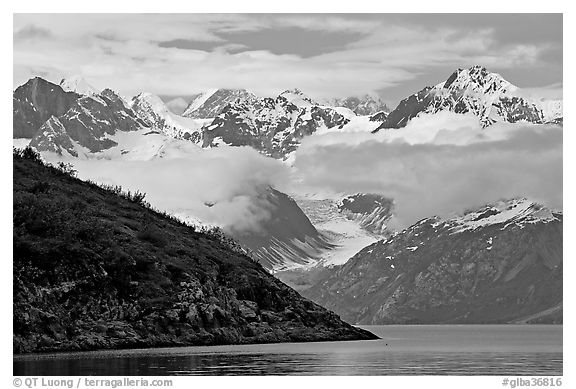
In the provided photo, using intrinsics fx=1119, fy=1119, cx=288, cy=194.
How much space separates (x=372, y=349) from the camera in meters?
180

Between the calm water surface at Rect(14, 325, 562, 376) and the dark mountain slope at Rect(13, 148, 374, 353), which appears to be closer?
the calm water surface at Rect(14, 325, 562, 376)

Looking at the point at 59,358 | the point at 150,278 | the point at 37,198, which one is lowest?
the point at 59,358

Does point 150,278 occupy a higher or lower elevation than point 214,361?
higher

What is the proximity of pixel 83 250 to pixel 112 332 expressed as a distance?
18.9 meters

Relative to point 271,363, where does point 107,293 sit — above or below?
above

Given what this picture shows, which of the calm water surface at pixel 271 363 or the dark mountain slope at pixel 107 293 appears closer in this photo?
the calm water surface at pixel 271 363

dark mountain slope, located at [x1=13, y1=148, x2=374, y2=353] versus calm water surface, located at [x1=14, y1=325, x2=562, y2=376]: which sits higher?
dark mountain slope, located at [x1=13, y1=148, x2=374, y2=353]

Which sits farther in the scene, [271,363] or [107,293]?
[107,293]

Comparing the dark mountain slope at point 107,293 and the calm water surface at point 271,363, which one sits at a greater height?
the dark mountain slope at point 107,293

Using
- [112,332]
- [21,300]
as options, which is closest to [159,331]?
[112,332]

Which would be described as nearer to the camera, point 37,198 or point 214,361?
point 214,361
